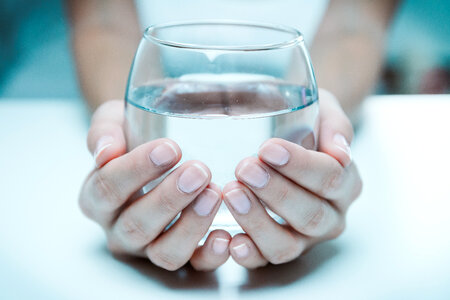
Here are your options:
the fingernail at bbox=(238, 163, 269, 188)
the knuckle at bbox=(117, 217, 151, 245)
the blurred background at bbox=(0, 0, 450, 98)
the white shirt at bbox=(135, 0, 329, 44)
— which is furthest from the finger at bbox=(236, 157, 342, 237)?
the blurred background at bbox=(0, 0, 450, 98)

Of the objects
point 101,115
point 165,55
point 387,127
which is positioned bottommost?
point 387,127

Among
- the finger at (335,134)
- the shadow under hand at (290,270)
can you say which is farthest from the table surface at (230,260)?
the finger at (335,134)

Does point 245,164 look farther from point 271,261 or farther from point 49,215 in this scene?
point 49,215

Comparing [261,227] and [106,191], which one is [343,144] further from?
[106,191]

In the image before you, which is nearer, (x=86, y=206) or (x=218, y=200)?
(x=218, y=200)

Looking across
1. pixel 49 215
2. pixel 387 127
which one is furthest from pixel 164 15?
pixel 49 215

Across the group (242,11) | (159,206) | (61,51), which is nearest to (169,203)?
(159,206)
